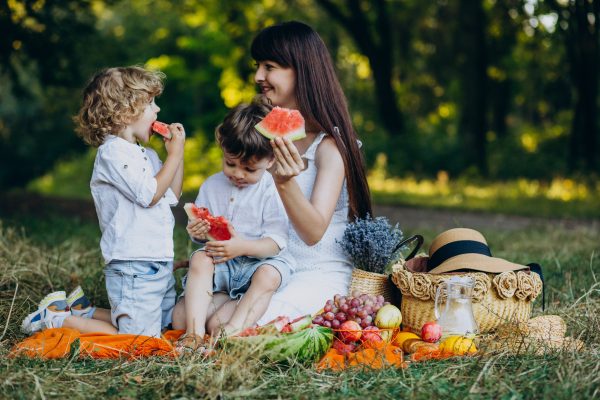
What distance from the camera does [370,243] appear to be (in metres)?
4.25

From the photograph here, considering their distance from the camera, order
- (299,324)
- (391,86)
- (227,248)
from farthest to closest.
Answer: (391,86) → (227,248) → (299,324)

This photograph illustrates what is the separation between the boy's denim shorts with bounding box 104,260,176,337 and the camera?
13.8 ft

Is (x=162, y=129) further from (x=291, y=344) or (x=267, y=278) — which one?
(x=291, y=344)

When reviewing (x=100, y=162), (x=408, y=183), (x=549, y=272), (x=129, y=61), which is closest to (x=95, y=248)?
(x=100, y=162)

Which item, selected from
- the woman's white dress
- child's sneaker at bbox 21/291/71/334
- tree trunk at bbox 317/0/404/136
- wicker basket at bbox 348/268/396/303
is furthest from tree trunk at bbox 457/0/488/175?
child's sneaker at bbox 21/291/71/334

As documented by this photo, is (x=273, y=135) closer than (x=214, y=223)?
Yes

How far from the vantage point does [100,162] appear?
4211 millimetres

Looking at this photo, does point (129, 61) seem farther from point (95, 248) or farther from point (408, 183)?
point (95, 248)

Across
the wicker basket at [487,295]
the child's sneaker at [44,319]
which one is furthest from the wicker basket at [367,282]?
the child's sneaker at [44,319]

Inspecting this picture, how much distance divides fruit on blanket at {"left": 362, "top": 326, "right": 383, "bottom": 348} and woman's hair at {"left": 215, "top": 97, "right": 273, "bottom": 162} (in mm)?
1125

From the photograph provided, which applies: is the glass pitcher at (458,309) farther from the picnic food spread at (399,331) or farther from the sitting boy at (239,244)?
the sitting boy at (239,244)

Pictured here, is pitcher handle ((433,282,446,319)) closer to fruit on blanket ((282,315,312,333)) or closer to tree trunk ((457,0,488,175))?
fruit on blanket ((282,315,312,333))

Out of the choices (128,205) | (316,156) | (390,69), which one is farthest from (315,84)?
(390,69)

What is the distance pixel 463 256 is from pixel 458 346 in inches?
24.5
